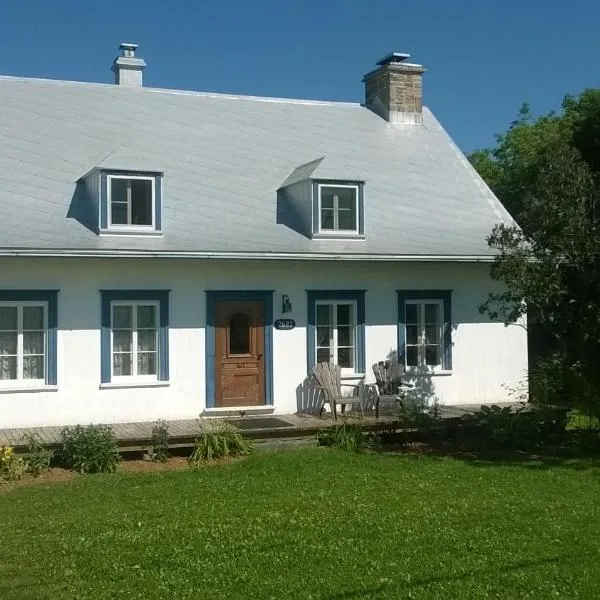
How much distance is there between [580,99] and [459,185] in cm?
1964

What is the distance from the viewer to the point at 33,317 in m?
14.6

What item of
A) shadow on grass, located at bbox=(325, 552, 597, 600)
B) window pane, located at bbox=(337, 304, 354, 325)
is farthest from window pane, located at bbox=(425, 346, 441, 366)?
shadow on grass, located at bbox=(325, 552, 597, 600)

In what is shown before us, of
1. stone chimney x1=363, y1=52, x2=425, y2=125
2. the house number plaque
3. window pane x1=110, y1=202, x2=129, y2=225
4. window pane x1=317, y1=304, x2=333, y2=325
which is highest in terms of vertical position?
stone chimney x1=363, y1=52, x2=425, y2=125

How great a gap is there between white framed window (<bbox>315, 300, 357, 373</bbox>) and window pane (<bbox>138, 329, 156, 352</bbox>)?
3.07 m

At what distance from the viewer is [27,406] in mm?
14453

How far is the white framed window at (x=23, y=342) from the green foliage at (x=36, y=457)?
2.04 m

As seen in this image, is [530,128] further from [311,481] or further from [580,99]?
[311,481]

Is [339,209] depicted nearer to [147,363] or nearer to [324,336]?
[324,336]

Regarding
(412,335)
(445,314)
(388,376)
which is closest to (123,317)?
(388,376)

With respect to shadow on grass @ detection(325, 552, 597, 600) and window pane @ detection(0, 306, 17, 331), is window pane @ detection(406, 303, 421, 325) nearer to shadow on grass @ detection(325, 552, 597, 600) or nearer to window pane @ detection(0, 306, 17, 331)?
window pane @ detection(0, 306, 17, 331)

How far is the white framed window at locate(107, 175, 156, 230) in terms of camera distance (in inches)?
607

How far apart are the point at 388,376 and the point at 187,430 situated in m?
4.19

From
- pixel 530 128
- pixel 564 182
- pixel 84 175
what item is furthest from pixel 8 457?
pixel 530 128

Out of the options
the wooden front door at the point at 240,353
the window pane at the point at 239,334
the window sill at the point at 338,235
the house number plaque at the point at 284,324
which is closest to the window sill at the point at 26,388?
the wooden front door at the point at 240,353
